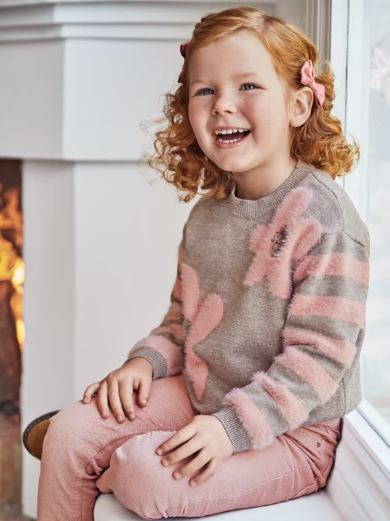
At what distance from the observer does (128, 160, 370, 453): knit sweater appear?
33.8 inches

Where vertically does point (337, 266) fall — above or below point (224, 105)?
below

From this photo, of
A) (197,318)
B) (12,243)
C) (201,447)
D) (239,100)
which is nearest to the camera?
(201,447)

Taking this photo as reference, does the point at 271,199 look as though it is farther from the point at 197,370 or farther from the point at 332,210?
the point at 197,370

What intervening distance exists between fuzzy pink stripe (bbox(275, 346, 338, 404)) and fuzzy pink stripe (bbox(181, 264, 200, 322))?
217mm

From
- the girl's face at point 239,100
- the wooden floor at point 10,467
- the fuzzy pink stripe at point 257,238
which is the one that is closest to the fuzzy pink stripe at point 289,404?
the fuzzy pink stripe at point 257,238

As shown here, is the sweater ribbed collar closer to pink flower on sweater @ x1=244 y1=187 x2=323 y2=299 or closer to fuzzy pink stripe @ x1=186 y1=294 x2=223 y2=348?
pink flower on sweater @ x1=244 y1=187 x2=323 y2=299

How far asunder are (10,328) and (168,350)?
800 mm

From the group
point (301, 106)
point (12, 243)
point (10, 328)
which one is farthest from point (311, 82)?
point (10, 328)

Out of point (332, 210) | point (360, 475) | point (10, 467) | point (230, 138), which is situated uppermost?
point (230, 138)

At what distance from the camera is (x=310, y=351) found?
34.1 inches

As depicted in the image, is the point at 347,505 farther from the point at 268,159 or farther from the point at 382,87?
the point at 382,87

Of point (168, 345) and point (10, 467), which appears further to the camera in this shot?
point (10, 467)

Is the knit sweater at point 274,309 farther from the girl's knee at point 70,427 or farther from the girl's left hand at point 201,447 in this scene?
the girl's knee at point 70,427

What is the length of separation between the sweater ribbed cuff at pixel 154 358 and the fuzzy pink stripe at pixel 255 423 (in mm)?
245
